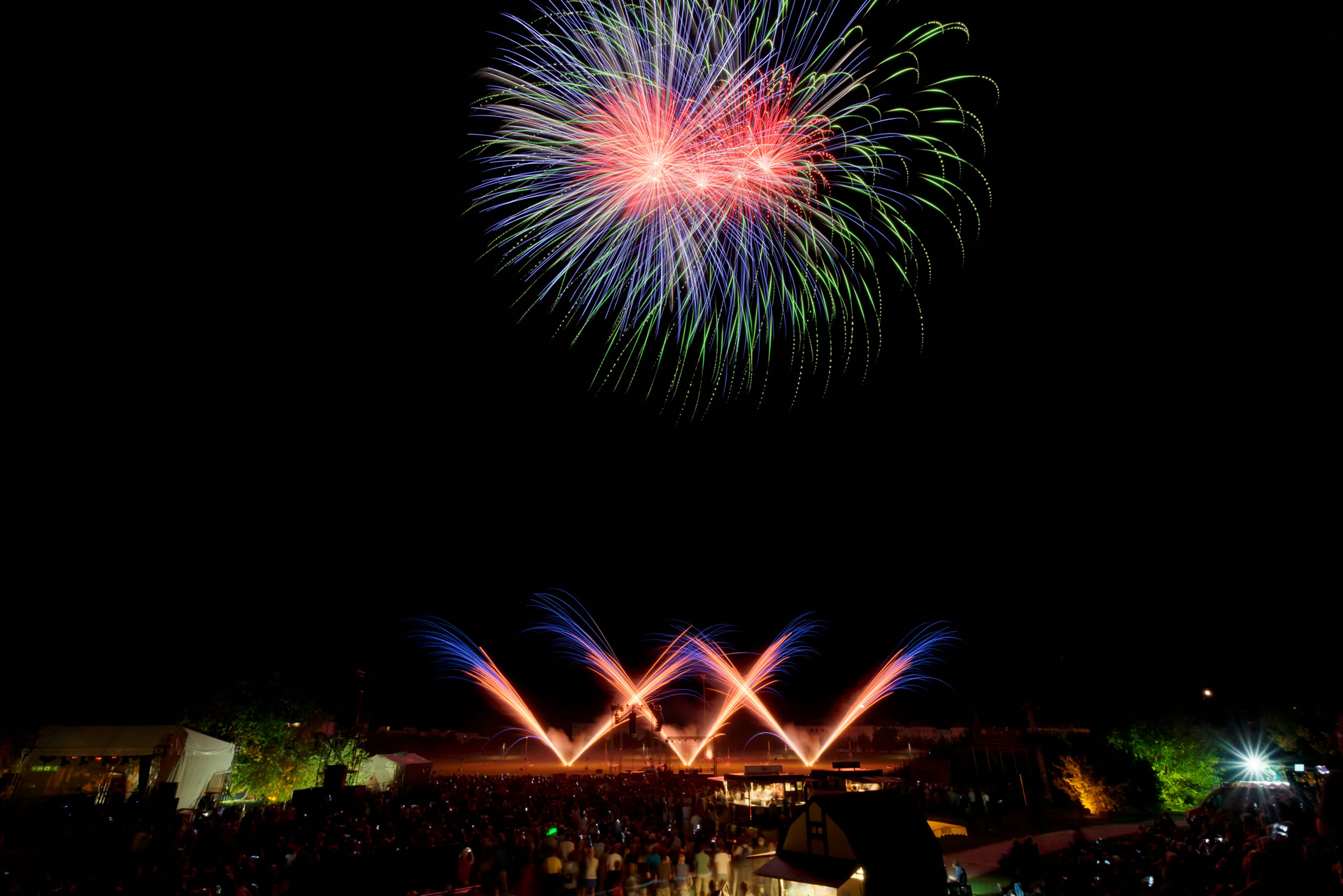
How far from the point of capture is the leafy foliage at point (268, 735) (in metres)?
29.5

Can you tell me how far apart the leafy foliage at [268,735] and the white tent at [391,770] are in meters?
4.22

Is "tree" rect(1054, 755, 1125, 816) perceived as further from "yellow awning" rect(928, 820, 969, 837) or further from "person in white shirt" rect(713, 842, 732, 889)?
"person in white shirt" rect(713, 842, 732, 889)

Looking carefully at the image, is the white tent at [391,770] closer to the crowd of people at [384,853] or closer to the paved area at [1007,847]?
the crowd of people at [384,853]

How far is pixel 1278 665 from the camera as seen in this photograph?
3541cm

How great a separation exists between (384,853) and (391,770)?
32848 mm

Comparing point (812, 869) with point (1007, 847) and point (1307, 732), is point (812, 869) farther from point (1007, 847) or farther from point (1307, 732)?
point (1307, 732)

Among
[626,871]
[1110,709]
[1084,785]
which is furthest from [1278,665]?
[626,871]

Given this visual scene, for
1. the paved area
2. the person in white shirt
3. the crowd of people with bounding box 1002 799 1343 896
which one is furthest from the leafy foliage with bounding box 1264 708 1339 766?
the person in white shirt

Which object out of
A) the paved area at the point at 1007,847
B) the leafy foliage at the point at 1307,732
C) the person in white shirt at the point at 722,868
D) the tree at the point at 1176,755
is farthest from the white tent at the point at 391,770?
the leafy foliage at the point at 1307,732

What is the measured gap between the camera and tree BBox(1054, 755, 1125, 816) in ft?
91.2

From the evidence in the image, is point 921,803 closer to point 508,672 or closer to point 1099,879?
point 1099,879

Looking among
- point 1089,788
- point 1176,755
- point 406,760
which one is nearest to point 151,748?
point 406,760

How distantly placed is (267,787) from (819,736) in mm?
90357

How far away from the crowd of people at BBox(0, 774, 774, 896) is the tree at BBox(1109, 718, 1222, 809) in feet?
72.2
